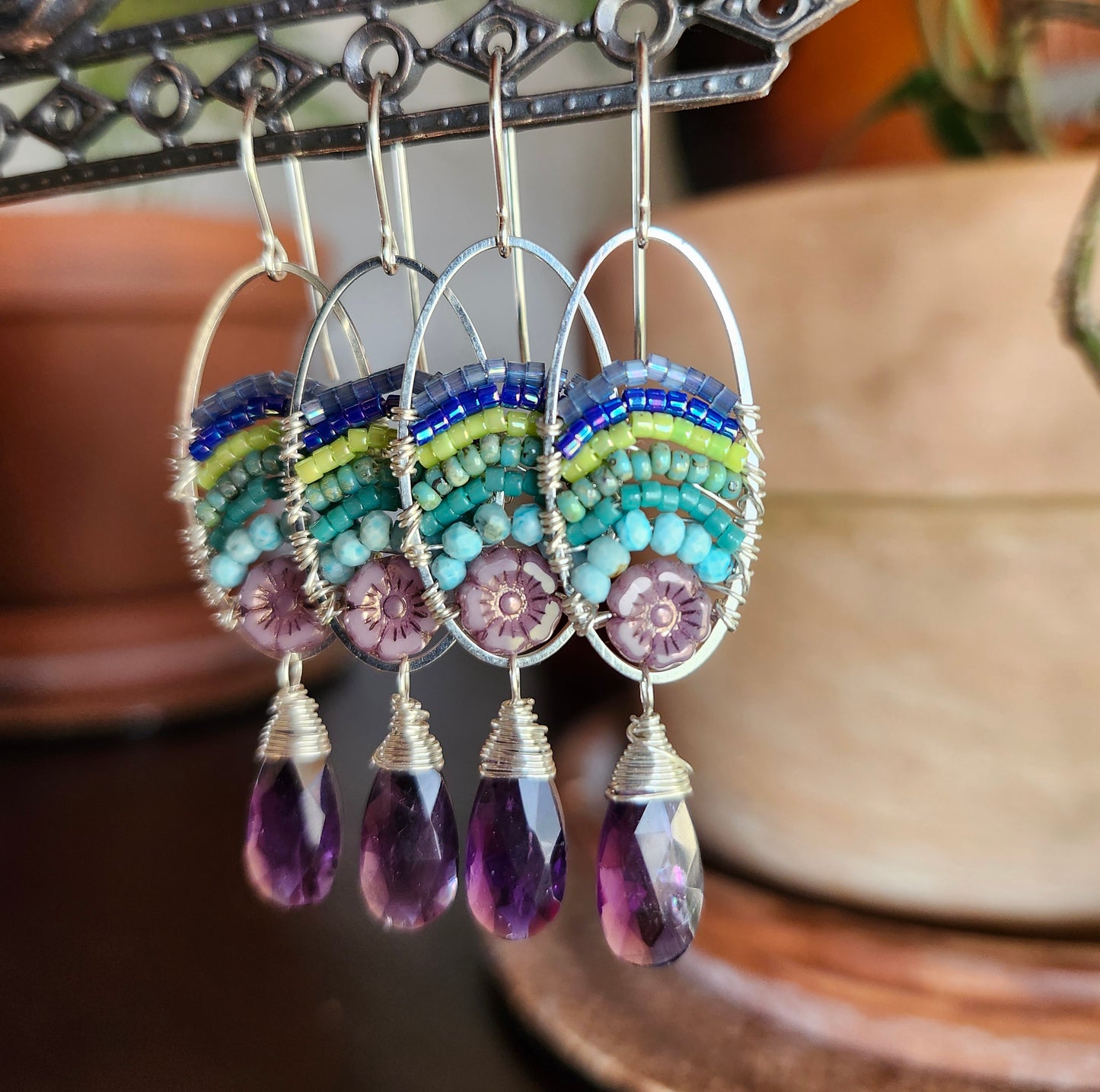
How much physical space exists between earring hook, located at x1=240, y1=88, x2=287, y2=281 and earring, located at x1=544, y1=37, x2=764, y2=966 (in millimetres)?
144

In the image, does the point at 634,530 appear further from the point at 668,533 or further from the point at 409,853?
the point at 409,853

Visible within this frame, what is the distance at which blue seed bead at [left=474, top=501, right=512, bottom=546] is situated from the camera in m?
0.37

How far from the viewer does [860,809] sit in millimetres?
524

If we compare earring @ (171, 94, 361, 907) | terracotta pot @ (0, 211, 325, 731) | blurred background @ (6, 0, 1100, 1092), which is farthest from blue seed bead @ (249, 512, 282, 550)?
terracotta pot @ (0, 211, 325, 731)

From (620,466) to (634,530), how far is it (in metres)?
0.03

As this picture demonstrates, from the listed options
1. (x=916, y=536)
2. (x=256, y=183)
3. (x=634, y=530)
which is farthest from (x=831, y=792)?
(x=256, y=183)

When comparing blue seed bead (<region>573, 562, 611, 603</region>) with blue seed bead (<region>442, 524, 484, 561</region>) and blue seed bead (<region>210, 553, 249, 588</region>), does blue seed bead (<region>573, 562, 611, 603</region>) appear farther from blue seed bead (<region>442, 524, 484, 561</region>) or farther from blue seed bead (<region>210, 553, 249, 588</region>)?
blue seed bead (<region>210, 553, 249, 588</region>)

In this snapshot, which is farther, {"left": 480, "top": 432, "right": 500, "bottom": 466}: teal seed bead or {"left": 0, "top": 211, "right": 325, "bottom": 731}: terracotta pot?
{"left": 0, "top": 211, "right": 325, "bottom": 731}: terracotta pot

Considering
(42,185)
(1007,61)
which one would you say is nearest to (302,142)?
(42,185)

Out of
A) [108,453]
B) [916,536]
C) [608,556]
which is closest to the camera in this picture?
[608,556]

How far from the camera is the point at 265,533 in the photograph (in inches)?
16.3

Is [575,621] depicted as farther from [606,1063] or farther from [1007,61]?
[1007,61]

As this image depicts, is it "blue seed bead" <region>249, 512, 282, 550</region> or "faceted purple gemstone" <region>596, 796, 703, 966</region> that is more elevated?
"blue seed bead" <region>249, 512, 282, 550</region>

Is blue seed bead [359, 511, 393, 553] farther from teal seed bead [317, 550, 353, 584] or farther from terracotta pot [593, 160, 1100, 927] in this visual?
terracotta pot [593, 160, 1100, 927]
